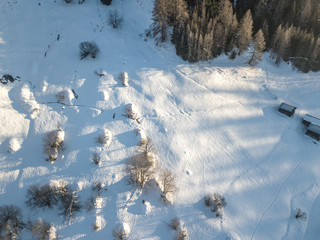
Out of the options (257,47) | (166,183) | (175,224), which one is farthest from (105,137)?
(257,47)

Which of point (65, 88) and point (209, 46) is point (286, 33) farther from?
point (65, 88)

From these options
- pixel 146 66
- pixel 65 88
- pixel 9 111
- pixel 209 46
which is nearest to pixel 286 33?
pixel 209 46

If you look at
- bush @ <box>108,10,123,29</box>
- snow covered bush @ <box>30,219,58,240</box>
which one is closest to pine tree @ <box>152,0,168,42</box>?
bush @ <box>108,10,123,29</box>

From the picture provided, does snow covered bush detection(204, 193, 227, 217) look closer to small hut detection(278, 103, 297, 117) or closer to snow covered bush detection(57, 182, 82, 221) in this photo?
snow covered bush detection(57, 182, 82, 221)

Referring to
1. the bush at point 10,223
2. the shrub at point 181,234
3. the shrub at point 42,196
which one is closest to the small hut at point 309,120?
the shrub at point 181,234

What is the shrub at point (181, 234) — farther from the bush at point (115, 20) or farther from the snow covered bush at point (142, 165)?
the bush at point (115, 20)

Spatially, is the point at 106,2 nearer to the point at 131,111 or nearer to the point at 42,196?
the point at 131,111
